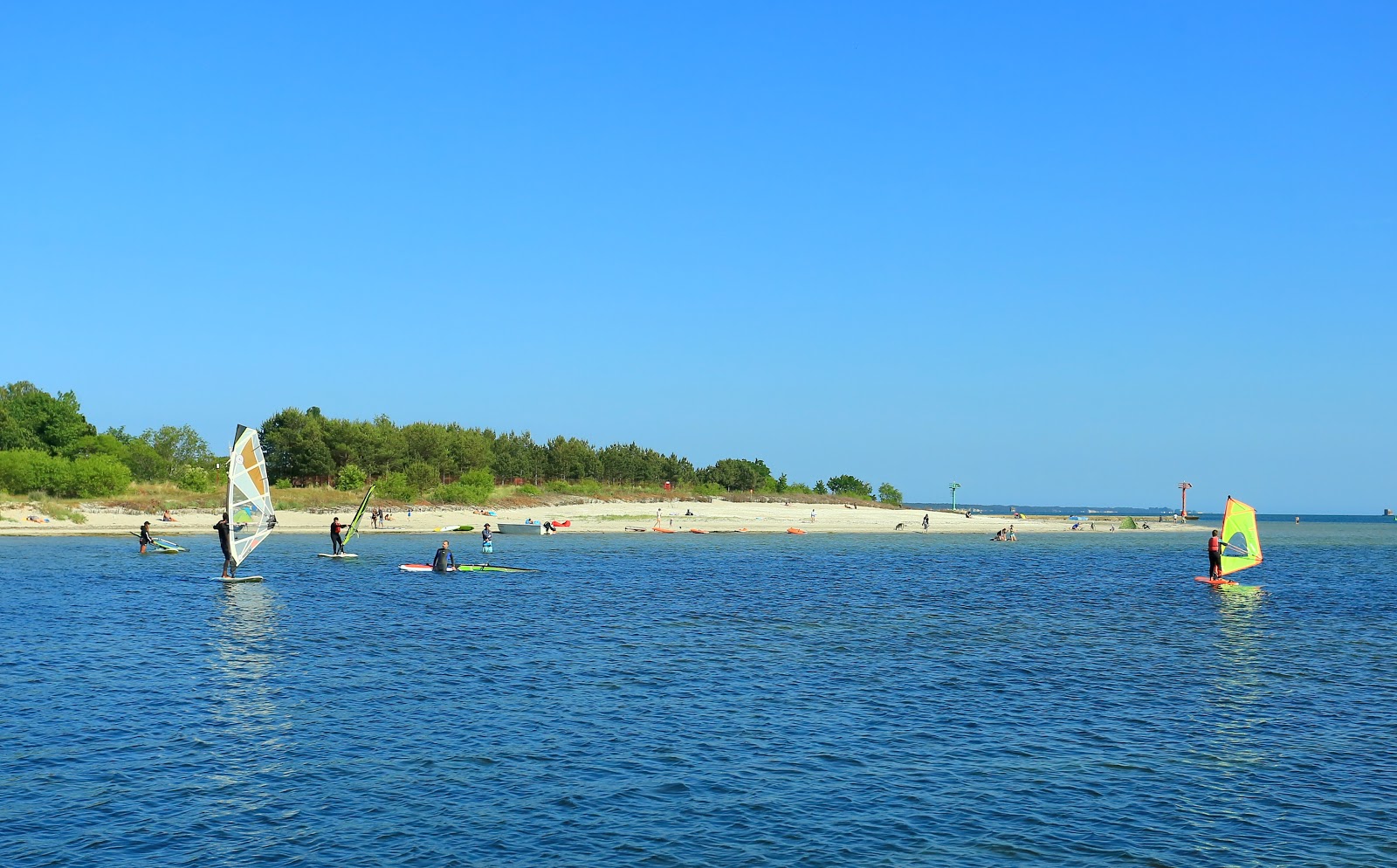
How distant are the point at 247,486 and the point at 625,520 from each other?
6534 cm

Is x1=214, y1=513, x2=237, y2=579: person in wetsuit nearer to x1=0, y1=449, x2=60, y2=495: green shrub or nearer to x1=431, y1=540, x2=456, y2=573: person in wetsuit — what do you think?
x1=431, y1=540, x2=456, y2=573: person in wetsuit

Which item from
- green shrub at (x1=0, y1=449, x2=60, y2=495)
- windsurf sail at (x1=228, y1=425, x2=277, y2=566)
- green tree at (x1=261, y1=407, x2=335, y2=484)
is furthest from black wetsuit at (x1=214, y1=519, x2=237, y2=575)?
green tree at (x1=261, y1=407, x2=335, y2=484)

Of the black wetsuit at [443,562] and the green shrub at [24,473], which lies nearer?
the black wetsuit at [443,562]

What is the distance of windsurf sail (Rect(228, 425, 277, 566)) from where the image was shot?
136ft

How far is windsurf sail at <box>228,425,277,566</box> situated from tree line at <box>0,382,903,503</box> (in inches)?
1875

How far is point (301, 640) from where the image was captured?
3039 cm

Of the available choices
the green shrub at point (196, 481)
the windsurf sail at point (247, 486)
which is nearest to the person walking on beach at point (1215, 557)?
the windsurf sail at point (247, 486)

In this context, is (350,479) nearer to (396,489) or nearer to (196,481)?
(396,489)

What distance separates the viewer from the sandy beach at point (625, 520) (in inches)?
3110

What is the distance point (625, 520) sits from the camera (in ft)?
350

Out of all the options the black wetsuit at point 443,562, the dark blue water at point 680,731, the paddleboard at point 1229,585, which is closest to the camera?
the dark blue water at point 680,731

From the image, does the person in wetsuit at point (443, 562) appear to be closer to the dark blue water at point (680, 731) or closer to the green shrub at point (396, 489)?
the dark blue water at point (680, 731)

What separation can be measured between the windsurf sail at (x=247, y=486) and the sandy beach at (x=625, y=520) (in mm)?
32114

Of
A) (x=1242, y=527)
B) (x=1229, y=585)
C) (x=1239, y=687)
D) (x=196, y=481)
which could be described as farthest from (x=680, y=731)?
(x=196, y=481)
